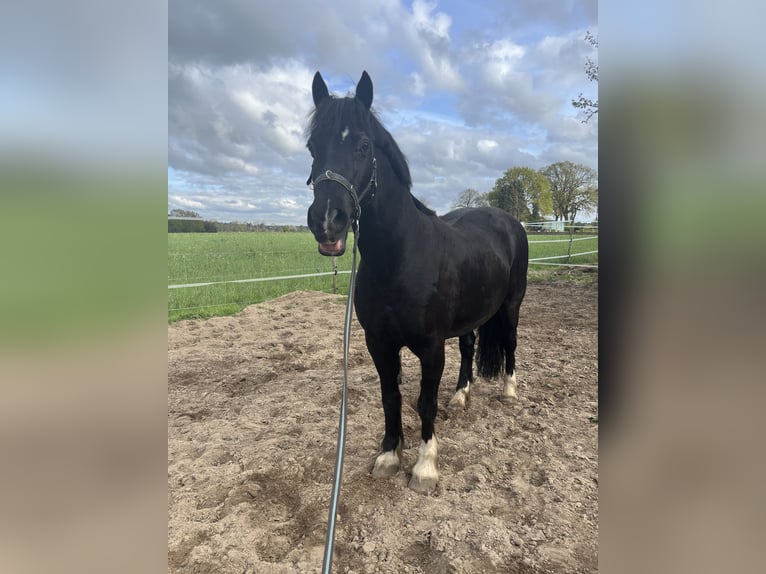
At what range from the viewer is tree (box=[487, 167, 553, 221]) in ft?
80.7

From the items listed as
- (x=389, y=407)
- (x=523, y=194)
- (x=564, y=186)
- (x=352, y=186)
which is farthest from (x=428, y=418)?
(x=523, y=194)

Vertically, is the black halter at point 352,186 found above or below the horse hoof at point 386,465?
above

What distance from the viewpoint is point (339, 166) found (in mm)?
2016

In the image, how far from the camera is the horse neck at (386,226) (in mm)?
2355

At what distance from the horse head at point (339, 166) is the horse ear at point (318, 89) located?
15 cm

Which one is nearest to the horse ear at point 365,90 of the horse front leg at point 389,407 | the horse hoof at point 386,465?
the horse front leg at point 389,407

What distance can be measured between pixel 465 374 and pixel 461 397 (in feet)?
0.80

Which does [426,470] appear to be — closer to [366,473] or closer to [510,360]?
[366,473]

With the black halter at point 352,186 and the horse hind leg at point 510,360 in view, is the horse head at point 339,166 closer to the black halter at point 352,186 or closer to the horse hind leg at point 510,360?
the black halter at point 352,186

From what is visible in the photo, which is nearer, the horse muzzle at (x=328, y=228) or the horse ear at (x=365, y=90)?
the horse muzzle at (x=328, y=228)
